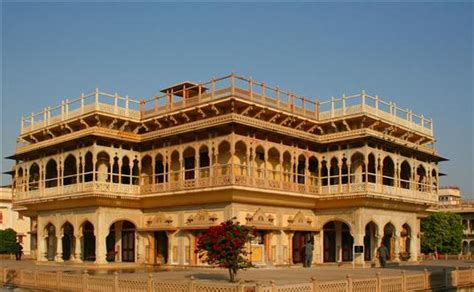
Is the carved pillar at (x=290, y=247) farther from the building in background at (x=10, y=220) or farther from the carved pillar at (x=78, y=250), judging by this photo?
the building in background at (x=10, y=220)

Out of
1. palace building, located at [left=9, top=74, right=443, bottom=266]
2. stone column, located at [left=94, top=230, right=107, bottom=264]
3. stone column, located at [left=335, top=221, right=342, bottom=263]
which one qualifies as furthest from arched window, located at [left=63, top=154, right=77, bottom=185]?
stone column, located at [left=335, top=221, right=342, bottom=263]

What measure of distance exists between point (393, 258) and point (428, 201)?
4446 mm

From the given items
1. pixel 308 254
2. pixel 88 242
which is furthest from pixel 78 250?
pixel 308 254

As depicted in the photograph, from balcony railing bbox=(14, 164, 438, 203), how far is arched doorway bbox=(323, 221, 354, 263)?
8.85 ft

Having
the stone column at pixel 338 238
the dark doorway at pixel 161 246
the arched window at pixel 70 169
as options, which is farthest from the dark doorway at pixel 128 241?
the stone column at pixel 338 238

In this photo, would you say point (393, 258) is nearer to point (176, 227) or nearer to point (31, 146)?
point (176, 227)

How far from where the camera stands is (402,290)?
19.2 m

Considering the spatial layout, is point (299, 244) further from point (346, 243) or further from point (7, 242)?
point (7, 242)

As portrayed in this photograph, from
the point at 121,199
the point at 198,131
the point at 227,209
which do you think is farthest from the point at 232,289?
the point at 121,199

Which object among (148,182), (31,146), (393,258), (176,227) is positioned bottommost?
(393,258)

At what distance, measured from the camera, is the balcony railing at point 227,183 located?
3108 centimetres

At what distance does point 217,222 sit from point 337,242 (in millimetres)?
9550

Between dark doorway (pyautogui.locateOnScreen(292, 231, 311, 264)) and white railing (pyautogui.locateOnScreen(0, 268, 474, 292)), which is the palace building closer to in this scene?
dark doorway (pyautogui.locateOnScreen(292, 231, 311, 264))

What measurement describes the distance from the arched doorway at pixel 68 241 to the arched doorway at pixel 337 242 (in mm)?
16626
